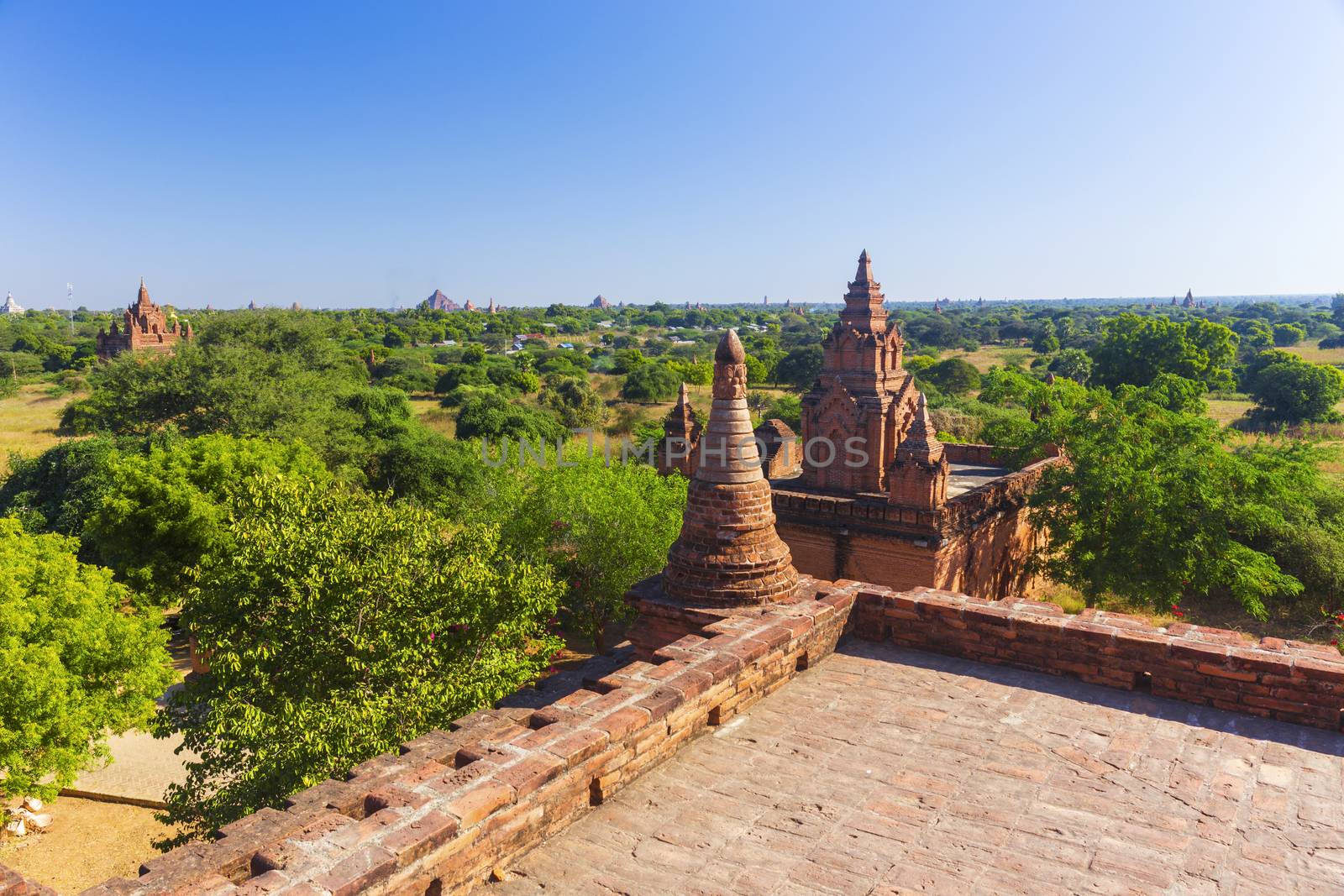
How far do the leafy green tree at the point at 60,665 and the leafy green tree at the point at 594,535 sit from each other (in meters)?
6.52

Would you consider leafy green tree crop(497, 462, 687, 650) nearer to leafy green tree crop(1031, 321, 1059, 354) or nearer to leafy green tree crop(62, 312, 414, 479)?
leafy green tree crop(62, 312, 414, 479)

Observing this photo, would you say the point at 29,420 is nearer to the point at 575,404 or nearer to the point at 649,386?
the point at 575,404

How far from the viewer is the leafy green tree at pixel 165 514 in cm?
1722

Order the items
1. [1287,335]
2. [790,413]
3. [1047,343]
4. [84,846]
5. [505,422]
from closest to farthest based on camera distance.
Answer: [84,846] → [790,413] → [505,422] → [1047,343] → [1287,335]

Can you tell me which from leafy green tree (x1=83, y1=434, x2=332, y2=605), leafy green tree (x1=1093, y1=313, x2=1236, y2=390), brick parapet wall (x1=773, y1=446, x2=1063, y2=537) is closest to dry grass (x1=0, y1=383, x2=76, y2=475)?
leafy green tree (x1=83, y1=434, x2=332, y2=605)

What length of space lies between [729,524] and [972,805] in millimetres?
3610

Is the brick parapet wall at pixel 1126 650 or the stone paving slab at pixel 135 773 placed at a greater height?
the brick parapet wall at pixel 1126 650

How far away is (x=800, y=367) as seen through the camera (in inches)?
2616

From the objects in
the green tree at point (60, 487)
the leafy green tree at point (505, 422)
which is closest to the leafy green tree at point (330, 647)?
the green tree at point (60, 487)

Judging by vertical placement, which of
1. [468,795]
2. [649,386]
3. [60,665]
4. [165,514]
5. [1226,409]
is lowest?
[1226,409]

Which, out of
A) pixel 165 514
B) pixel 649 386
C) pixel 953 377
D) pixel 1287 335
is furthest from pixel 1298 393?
pixel 1287 335

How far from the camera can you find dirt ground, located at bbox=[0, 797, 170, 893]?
1130 cm

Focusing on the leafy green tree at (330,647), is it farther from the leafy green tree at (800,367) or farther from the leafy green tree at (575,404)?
the leafy green tree at (800,367)

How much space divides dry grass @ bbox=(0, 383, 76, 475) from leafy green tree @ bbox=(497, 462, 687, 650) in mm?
27731
